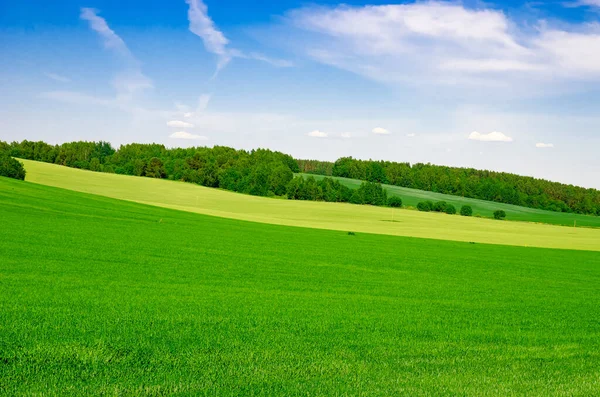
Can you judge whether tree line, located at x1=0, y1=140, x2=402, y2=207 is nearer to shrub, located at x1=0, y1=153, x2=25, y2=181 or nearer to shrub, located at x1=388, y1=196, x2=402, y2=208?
shrub, located at x1=388, y1=196, x2=402, y2=208

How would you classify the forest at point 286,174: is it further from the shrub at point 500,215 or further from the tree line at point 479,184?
the shrub at point 500,215

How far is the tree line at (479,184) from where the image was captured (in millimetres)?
139500

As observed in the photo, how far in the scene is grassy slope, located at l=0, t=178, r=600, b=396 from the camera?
7801mm

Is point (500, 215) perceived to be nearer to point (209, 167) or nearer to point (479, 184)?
point (479, 184)

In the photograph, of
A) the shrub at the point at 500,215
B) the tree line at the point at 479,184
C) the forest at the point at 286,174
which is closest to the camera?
the shrub at the point at 500,215

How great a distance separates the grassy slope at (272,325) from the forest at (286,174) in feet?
282

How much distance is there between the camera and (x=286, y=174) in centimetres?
11350

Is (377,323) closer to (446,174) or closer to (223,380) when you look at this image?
(223,380)

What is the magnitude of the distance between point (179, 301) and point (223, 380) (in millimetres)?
6067

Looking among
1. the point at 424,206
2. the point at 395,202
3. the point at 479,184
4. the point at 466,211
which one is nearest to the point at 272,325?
the point at 424,206

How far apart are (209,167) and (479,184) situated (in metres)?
75.8

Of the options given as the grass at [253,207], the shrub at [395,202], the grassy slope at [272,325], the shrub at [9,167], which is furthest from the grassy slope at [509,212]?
the grassy slope at [272,325]

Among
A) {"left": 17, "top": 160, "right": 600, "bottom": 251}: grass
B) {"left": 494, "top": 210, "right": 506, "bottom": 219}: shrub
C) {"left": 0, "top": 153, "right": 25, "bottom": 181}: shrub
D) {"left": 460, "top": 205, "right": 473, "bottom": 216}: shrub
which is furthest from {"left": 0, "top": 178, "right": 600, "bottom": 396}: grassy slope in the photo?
{"left": 460, "top": 205, "right": 473, "bottom": 216}: shrub

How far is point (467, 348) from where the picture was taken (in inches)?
417
